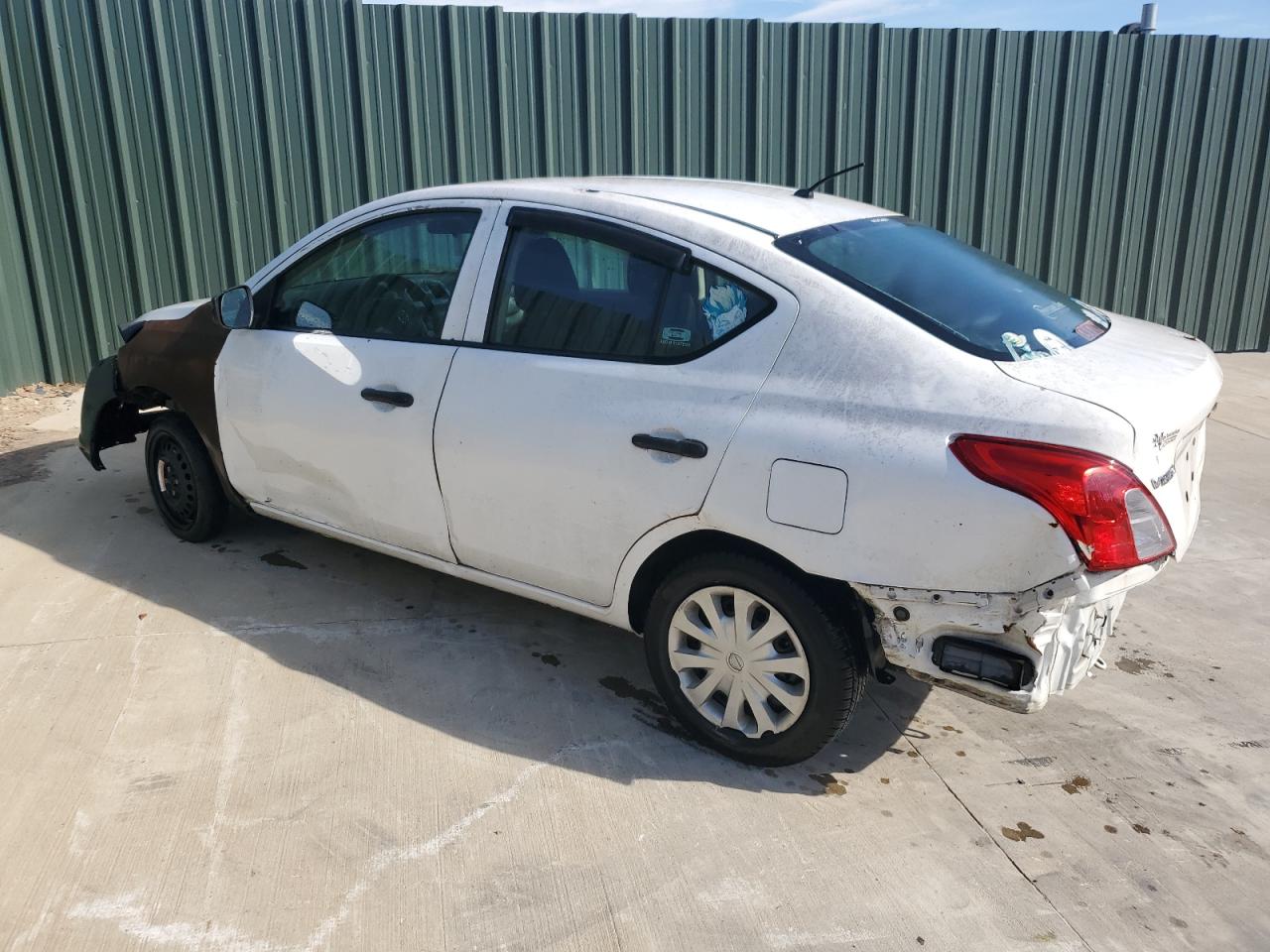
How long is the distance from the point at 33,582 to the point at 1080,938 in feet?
13.9

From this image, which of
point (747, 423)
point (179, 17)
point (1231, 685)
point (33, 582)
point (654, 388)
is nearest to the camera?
point (747, 423)

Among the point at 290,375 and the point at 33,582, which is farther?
the point at 33,582

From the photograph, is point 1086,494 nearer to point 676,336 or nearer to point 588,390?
point 676,336

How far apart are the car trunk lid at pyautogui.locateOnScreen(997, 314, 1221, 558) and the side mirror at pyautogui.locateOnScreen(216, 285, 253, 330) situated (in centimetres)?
300

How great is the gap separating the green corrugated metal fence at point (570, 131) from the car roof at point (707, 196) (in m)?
4.31

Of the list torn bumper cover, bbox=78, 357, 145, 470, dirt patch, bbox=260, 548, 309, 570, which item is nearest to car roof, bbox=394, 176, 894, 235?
dirt patch, bbox=260, 548, 309, 570

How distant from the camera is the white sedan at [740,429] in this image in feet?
8.82

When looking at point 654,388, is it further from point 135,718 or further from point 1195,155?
point 1195,155

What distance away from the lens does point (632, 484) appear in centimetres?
321

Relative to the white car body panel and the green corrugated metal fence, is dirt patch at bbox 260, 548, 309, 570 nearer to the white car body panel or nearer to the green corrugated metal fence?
the white car body panel

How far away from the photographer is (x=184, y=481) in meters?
4.88

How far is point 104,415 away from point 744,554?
12.1ft

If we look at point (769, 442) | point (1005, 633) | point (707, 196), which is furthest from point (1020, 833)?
point (707, 196)

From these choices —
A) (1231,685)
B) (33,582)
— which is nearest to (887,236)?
(1231,685)
